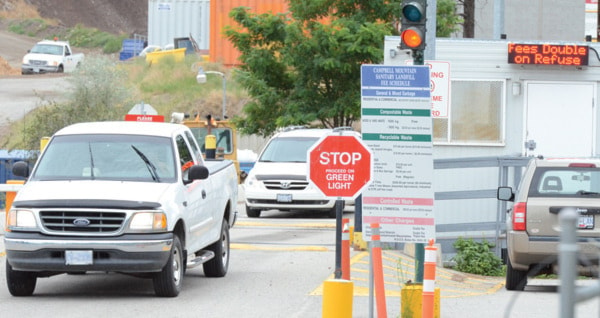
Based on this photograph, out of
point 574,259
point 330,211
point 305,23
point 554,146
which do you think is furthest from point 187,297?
point 305,23

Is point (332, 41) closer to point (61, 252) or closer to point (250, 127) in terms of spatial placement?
point (250, 127)

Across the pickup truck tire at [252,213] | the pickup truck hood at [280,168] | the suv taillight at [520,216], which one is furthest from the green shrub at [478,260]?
the pickup truck tire at [252,213]

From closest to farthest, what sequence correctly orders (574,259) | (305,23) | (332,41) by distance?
(574,259), (332,41), (305,23)

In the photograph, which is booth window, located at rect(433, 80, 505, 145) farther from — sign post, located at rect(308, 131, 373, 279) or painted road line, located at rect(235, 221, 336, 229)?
sign post, located at rect(308, 131, 373, 279)

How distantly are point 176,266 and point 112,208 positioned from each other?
1.07 metres

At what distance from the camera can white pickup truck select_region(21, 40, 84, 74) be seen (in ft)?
207

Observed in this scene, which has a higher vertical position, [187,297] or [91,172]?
[91,172]

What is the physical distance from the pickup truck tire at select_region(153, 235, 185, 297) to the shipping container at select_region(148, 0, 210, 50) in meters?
55.9

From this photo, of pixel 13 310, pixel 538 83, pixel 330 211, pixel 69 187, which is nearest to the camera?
pixel 13 310

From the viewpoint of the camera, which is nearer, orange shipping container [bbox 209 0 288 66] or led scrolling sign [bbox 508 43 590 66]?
led scrolling sign [bbox 508 43 590 66]

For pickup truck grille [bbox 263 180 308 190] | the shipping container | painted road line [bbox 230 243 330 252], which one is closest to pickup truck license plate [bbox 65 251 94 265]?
painted road line [bbox 230 243 330 252]

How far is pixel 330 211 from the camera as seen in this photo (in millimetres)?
25375

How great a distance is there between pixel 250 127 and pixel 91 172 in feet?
76.2

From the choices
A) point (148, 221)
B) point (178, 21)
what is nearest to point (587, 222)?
point (148, 221)
